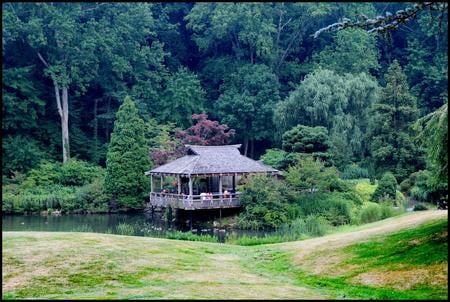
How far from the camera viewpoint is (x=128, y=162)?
3619 cm

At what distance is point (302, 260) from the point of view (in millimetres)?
15367

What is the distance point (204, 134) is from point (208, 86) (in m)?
10.8

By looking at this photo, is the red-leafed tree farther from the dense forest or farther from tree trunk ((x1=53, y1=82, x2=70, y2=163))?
tree trunk ((x1=53, y1=82, x2=70, y2=163))

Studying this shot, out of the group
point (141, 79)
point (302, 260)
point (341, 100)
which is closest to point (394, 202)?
point (341, 100)

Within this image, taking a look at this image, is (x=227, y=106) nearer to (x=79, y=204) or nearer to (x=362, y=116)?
(x=362, y=116)

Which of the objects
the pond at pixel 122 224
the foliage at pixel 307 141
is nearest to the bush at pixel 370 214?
the pond at pixel 122 224

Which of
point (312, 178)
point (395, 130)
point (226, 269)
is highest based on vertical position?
point (395, 130)

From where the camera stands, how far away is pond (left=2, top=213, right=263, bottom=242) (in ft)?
89.7

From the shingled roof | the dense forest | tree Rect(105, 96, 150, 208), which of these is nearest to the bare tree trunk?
the dense forest

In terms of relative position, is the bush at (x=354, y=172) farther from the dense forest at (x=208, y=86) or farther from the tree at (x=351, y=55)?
the tree at (x=351, y=55)

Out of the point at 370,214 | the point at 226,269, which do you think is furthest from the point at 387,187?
the point at 226,269

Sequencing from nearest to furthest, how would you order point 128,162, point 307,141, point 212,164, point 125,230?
1. point 125,230
2. point 212,164
3. point 307,141
4. point 128,162

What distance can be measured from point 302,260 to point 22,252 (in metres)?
7.39

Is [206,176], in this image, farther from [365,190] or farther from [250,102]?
[250,102]
